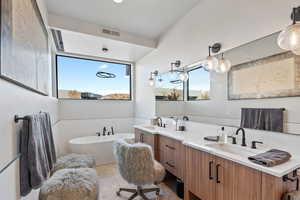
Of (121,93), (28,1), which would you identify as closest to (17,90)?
(28,1)

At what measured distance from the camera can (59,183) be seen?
162cm

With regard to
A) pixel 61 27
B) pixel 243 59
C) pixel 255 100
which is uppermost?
pixel 61 27

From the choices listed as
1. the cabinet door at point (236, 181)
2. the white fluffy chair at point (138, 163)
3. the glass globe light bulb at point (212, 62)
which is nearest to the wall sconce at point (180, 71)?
the glass globe light bulb at point (212, 62)

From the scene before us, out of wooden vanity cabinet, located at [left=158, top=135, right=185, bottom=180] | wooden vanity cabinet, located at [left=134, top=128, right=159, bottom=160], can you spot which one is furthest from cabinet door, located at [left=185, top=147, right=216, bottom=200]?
wooden vanity cabinet, located at [left=134, top=128, right=159, bottom=160]

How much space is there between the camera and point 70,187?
1575 mm

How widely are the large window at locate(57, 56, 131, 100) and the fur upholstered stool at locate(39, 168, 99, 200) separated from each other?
2.52m

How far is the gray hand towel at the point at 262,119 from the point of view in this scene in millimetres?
1520

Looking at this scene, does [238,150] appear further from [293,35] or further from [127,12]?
[127,12]

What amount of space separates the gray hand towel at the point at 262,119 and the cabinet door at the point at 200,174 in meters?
0.64

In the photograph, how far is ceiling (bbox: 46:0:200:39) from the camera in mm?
2398

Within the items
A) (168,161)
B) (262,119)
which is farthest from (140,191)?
(262,119)

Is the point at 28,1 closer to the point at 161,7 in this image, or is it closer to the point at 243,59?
the point at 161,7

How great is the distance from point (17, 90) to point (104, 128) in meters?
3.17

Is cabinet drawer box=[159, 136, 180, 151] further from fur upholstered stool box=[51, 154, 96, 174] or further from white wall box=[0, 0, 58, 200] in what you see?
white wall box=[0, 0, 58, 200]
